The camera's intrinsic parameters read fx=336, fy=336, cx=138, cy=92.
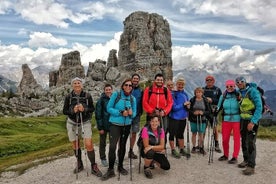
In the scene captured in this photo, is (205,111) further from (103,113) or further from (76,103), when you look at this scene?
(76,103)

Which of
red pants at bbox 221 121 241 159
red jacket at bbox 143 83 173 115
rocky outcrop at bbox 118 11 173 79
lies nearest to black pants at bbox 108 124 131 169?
red jacket at bbox 143 83 173 115

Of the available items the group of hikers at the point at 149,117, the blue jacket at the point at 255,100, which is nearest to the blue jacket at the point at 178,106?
the group of hikers at the point at 149,117

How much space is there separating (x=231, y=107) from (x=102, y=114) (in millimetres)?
7188

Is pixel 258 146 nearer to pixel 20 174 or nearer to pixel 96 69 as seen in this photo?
pixel 20 174

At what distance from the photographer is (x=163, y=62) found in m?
167

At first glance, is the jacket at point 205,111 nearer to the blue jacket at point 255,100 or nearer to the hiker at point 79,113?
the blue jacket at point 255,100

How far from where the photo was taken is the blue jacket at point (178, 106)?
792 inches

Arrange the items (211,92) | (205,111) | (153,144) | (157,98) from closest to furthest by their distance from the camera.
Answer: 1. (153,144)
2. (157,98)
3. (205,111)
4. (211,92)

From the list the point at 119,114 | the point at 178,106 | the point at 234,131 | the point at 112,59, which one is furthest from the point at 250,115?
the point at 112,59

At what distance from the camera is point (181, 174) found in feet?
58.5

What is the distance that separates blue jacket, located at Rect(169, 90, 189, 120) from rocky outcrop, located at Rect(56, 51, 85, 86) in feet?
566

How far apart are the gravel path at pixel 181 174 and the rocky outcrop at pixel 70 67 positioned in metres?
171

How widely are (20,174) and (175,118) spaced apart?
33.7 feet

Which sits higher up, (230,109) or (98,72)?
(98,72)
